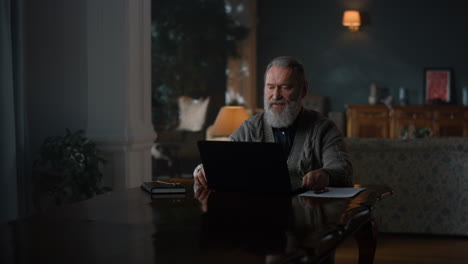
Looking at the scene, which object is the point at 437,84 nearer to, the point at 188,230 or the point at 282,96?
the point at 282,96

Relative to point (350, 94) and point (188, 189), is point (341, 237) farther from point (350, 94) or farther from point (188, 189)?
point (350, 94)

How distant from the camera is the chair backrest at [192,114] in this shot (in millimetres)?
7176

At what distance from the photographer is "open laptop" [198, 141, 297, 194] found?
72.2 inches

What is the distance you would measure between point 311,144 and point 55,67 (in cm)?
197

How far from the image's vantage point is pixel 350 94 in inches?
362

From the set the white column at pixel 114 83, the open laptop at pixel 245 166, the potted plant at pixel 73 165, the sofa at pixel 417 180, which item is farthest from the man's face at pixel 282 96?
the sofa at pixel 417 180

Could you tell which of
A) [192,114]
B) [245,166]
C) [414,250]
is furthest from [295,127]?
[192,114]

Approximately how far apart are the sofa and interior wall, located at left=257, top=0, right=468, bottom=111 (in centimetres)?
493

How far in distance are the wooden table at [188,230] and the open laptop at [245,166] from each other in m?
0.06

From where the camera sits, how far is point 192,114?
7.20 meters

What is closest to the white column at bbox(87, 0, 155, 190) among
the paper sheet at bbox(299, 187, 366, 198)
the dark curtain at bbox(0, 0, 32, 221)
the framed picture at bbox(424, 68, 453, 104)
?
the dark curtain at bbox(0, 0, 32, 221)

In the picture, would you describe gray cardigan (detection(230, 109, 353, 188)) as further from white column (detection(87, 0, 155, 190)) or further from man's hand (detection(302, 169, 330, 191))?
white column (detection(87, 0, 155, 190))

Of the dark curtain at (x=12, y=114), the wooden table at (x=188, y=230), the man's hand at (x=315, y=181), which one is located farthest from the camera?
the dark curtain at (x=12, y=114)

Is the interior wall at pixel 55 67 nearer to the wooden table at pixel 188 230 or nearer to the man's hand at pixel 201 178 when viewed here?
the man's hand at pixel 201 178
